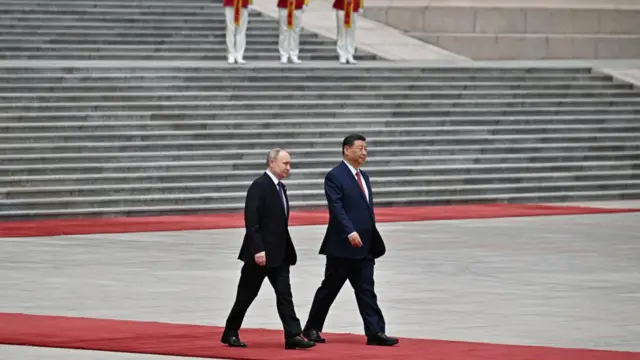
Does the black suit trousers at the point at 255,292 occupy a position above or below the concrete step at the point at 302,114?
above

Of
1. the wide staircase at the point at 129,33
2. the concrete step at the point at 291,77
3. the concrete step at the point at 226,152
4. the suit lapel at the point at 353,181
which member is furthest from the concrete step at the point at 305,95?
the suit lapel at the point at 353,181

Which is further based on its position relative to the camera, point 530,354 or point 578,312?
point 578,312

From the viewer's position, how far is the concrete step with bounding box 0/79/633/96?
84.4 ft

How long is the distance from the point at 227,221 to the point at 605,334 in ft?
34.3

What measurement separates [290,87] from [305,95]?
41cm

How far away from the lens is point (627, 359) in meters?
11.1

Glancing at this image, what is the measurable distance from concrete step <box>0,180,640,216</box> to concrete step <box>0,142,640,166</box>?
3.50 feet

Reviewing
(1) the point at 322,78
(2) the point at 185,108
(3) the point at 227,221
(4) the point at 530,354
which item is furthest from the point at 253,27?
(4) the point at 530,354

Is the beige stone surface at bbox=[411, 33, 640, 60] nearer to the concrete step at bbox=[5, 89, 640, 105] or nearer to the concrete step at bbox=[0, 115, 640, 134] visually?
the concrete step at bbox=[5, 89, 640, 105]

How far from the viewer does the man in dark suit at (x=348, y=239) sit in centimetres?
1183

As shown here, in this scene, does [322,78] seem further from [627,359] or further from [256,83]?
[627,359]

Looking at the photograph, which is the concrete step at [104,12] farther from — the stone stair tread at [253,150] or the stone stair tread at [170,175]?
the stone stair tread at [170,175]

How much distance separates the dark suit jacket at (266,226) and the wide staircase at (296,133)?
11.3 m

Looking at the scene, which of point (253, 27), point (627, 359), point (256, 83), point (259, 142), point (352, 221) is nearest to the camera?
point (627, 359)
